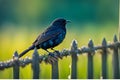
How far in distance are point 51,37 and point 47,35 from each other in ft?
0.42

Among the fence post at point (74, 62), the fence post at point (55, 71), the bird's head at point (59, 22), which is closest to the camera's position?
the fence post at point (55, 71)

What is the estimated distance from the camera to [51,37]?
896 centimetres

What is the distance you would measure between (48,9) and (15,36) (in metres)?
9.59

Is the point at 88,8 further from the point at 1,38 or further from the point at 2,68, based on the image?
the point at 2,68

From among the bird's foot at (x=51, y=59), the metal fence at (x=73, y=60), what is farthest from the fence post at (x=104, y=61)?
the bird's foot at (x=51, y=59)

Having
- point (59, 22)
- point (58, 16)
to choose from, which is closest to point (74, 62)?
point (59, 22)

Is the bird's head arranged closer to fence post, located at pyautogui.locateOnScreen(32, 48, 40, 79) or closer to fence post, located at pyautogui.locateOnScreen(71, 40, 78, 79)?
fence post, located at pyautogui.locateOnScreen(71, 40, 78, 79)

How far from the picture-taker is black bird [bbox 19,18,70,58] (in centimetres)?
873

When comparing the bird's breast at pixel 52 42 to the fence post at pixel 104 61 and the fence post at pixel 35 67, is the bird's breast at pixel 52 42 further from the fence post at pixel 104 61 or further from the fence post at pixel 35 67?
the fence post at pixel 35 67

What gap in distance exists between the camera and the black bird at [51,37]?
8727 millimetres

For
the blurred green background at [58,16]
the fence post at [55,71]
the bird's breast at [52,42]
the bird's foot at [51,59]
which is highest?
the blurred green background at [58,16]

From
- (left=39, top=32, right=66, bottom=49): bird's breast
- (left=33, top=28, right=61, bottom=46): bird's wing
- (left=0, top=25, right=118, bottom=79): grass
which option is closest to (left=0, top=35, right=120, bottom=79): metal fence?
(left=0, top=25, right=118, bottom=79): grass

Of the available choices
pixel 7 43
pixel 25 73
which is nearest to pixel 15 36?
pixel 7 43

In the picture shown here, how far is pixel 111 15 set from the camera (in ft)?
65.7
